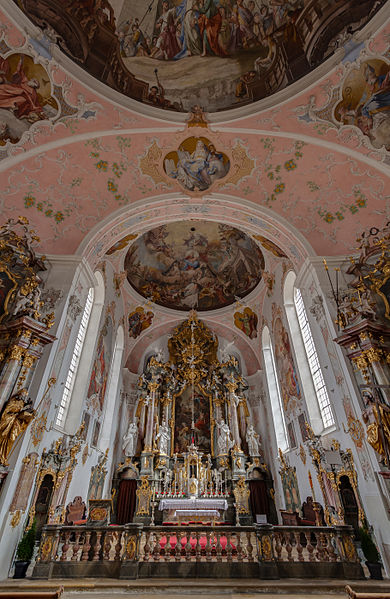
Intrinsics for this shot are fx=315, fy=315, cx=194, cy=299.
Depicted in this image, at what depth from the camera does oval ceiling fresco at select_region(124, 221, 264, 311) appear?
56.7ft

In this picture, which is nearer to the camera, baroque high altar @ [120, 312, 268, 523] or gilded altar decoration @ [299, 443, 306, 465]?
gilded altar decoration @ [299, 443, 306, 465]

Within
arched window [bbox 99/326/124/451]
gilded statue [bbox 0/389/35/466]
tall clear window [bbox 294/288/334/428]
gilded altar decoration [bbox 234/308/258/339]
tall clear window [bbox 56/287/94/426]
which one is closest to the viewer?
gilded statue [bbox 0/389/35/466]

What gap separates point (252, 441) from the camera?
15.9 m

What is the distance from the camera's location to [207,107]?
10.9 m

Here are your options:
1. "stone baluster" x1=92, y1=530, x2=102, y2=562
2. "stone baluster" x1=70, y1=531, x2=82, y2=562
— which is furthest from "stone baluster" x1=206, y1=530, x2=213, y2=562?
"stone baluster" x1=70, y1=531, x2=82, y2=562

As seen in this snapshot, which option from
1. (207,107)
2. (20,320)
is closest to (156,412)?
(20,320)

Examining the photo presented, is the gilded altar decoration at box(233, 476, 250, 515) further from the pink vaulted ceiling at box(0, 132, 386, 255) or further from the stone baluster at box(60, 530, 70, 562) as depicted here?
the pink vaulted ceiling at box(0, 132, 386, 255)

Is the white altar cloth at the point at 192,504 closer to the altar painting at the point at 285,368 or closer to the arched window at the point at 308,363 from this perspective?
the altar painting at the point at 285,368

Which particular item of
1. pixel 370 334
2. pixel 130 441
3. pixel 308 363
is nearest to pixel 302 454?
pixel 308 363

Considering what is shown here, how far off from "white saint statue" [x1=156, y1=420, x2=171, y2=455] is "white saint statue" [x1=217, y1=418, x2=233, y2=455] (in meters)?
2.69

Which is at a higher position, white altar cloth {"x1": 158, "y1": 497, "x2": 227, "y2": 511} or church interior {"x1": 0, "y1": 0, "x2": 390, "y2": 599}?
church interior {"x1": 0, "y1": 0, "x2": 390, "y2": 599}

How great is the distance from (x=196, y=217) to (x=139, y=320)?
309 inches

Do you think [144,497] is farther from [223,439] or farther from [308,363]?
[308,363]

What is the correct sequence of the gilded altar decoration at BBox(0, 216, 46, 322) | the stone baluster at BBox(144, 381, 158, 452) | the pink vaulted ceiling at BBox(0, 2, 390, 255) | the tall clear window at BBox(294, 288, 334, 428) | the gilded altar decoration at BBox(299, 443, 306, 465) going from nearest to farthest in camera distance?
the gilded altar decoration at BBox(0, 216, 46, 322) < the pink vaulted ceiling at BBox(0, 2, 390, 255) < the tall clear window at BBox(294, 288, 334, 428) < the gilded altar decoration at BBox(299, 443, 306, 465) < the stone baluster at BBox(144, 381, 158, 452)
